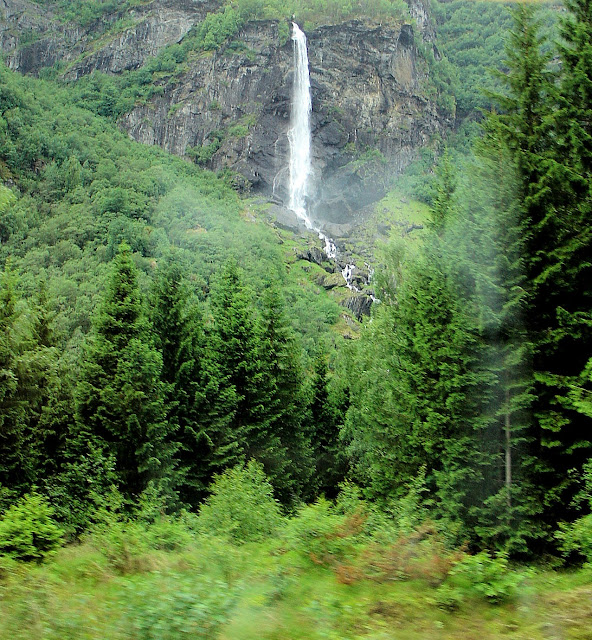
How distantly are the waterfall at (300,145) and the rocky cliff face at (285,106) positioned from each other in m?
1.54

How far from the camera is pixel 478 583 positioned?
18.3ft

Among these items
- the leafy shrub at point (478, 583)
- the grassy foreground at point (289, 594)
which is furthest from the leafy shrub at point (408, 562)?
the leafy shrub at point (478, 583)

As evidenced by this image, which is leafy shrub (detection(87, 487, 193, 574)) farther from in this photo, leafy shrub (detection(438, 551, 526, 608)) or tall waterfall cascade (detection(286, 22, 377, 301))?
tall waterfall cascade (detection(286, 22, 377, 301))

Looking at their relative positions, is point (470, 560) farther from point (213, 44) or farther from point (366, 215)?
point (213, 44)

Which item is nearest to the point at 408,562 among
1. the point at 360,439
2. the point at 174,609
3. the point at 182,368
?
the point at 174,609

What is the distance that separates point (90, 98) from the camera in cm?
12862

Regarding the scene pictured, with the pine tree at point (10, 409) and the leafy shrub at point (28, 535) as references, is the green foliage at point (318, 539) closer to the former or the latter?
the leafy shrub at point (28, 535)

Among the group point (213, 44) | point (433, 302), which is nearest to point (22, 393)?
point (433, 302)

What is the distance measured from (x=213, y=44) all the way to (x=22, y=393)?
125855 millimetres

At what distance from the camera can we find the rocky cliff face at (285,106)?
10831cm

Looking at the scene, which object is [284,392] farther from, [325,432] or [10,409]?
[10,409]

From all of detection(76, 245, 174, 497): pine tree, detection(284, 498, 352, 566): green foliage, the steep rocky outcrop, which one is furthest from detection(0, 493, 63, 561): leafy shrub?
the steep rocky outcrop

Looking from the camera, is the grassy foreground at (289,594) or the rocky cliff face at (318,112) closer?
the grassy foreground at (289,594)

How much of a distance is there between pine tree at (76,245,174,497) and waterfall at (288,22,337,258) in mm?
79985
